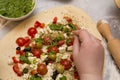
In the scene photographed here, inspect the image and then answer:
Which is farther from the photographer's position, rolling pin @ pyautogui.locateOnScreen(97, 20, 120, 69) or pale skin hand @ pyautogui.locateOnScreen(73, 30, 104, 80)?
rolling pin @ pyautogui.locateOnScreen(97, 20, 120, 69)

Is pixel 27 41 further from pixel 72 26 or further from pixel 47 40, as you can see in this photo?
pixel 72 26

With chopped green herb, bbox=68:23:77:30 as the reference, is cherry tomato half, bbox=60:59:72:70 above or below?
below

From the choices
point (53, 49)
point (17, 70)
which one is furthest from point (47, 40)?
point (17, 70)

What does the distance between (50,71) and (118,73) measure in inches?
11.0

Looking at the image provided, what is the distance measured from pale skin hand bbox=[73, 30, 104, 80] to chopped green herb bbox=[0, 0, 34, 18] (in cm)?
27

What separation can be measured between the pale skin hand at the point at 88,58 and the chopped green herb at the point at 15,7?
27 centimetres

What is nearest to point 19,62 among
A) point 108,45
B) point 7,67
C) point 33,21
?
point 7,67

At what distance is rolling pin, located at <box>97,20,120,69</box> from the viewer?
1043 mm

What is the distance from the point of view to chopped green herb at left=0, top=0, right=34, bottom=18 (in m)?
1.06

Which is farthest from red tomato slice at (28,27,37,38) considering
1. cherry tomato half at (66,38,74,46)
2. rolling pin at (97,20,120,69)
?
rolling pin at (97,20,120,69)

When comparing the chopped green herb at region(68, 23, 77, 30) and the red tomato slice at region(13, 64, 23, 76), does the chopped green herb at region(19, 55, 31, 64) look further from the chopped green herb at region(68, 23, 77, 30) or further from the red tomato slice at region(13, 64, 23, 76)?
the chopped green herb at region(68, 23, 77, 30)

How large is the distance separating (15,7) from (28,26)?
95 mm

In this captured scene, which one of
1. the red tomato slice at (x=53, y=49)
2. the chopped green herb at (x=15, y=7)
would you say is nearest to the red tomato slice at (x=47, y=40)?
the red tomato slice at (x=53, y=49)

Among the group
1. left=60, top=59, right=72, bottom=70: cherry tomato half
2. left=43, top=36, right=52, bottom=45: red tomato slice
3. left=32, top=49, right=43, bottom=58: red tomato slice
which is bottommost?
left=60, top=59, right=72, bottom=70: cherry tomato half
